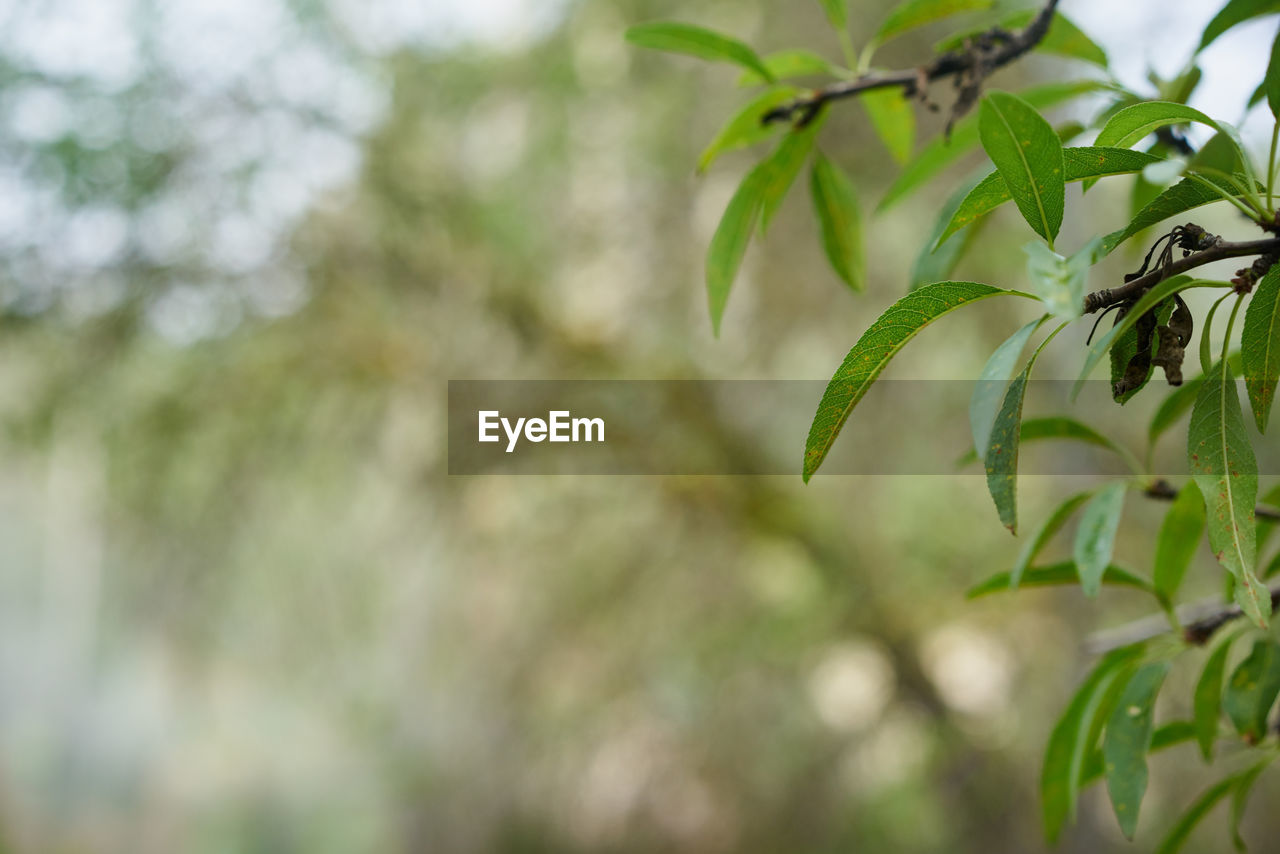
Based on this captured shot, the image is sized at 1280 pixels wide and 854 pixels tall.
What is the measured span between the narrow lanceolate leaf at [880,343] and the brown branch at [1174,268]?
3 cm

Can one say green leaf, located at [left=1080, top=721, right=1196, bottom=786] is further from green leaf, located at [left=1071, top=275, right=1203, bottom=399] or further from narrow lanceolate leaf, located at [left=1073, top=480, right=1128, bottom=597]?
green leaf, located at [left=1071, top=275, right=1203, bottom=399]

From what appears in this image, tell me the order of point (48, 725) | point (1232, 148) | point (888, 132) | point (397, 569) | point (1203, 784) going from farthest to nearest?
1. point (48, 725)
2. point (397, 569)
3. point (1203, 784)
4. point (888, 132)
5. point (1232, 148)

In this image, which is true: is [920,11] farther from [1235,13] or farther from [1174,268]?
[1174,268]

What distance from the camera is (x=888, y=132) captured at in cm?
48

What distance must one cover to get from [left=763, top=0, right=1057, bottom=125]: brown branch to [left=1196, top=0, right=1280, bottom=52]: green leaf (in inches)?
2.6

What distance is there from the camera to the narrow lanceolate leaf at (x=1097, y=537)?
1.02 feet

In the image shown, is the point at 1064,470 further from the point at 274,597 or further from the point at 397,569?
the point at 274,597

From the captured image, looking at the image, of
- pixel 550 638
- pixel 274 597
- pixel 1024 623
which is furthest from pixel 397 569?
pixel 1024 623

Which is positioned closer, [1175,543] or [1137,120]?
[1137,120]

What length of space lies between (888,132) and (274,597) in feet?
4.35

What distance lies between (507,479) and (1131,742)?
4.24ft

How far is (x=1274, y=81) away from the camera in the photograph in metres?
0.26

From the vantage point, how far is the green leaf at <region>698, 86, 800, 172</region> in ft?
1.29

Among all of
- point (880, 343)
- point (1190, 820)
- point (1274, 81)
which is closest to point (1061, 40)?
point (1274, 81)
